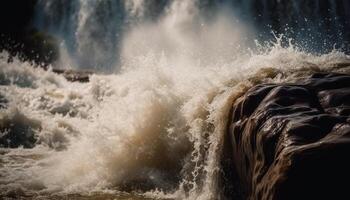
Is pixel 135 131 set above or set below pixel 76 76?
below

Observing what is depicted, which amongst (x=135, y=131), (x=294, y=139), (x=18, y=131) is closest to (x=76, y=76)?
(x=18, y=131)

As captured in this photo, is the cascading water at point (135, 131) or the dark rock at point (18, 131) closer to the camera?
the cascading water at point (135, 131)

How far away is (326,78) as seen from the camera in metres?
4.88

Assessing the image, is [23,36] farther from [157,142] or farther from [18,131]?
[157,142]

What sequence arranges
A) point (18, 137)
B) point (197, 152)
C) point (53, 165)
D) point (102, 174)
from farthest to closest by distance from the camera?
point (18, 137) → point (53, 165) → point (102, 174) → point (197, 152)

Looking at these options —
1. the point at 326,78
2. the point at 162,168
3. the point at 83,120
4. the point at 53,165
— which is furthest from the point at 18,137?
the point at 326,78

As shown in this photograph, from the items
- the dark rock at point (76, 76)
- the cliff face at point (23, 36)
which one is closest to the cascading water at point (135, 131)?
the dark rock at point (76, 76)

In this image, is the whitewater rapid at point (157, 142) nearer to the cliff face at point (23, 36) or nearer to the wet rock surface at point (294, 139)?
the wet rock surface at point (294, 139)

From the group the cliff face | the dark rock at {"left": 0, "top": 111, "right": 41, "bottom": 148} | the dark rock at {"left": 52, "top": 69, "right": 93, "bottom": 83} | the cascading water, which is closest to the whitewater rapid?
the cascading water

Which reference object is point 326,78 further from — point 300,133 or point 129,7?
point 129,7

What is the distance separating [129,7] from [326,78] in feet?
70.5

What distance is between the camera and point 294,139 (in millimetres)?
3627

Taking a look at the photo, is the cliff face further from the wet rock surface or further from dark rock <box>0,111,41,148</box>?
the wet rock surface

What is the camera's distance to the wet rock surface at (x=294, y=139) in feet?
10.4
